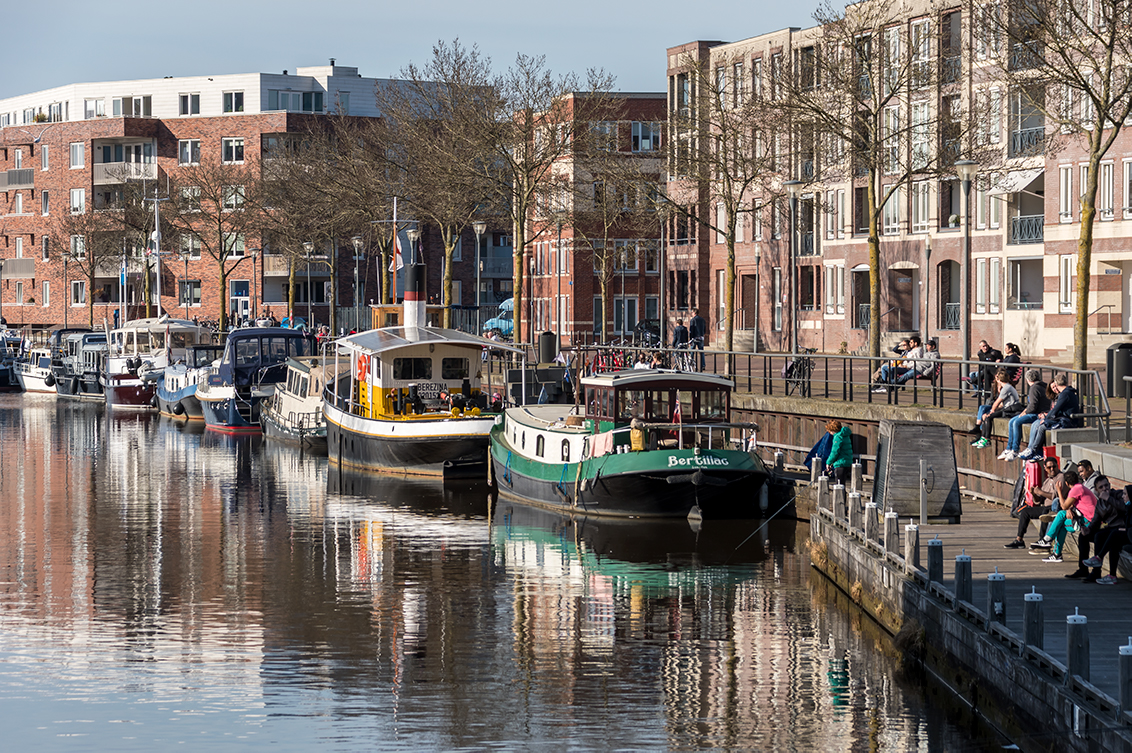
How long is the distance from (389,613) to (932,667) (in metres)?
9.48

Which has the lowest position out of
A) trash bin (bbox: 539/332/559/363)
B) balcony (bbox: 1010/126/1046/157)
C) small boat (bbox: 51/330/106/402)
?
small boat (bbox: 51/330/106/402)

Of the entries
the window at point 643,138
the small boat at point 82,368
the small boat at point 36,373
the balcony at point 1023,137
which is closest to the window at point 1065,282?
the balcony at point 1023,137

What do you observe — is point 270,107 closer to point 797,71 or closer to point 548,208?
point 548,208

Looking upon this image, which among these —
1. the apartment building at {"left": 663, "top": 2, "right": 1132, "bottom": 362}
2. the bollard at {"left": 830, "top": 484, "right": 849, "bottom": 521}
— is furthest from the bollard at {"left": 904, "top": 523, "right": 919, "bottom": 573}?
the apartment building at {"left": 663, "top": 2, "right": 1132, "bottom": 362}

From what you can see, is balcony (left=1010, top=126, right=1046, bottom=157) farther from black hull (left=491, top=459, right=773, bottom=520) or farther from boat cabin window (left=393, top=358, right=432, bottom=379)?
black hull (left=491, top=459, right=773, bottom=520)

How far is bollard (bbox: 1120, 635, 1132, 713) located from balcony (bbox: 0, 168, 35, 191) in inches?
5100

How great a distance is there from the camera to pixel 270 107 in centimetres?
12488

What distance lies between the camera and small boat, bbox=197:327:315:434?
64000mm

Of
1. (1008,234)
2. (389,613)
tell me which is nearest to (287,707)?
(389,613)

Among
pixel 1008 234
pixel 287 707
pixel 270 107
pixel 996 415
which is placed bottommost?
pixel 287 707

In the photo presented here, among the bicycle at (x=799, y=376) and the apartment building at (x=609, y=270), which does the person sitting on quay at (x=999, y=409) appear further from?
the apartment building at (x=609, y=270)

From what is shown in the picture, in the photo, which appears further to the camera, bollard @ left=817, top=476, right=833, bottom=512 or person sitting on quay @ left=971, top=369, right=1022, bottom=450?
person sitting on quay @ left=971, top=369, right=1022, bottom=450

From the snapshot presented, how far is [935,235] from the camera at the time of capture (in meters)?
68.5

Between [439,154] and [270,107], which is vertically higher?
[270,107]
